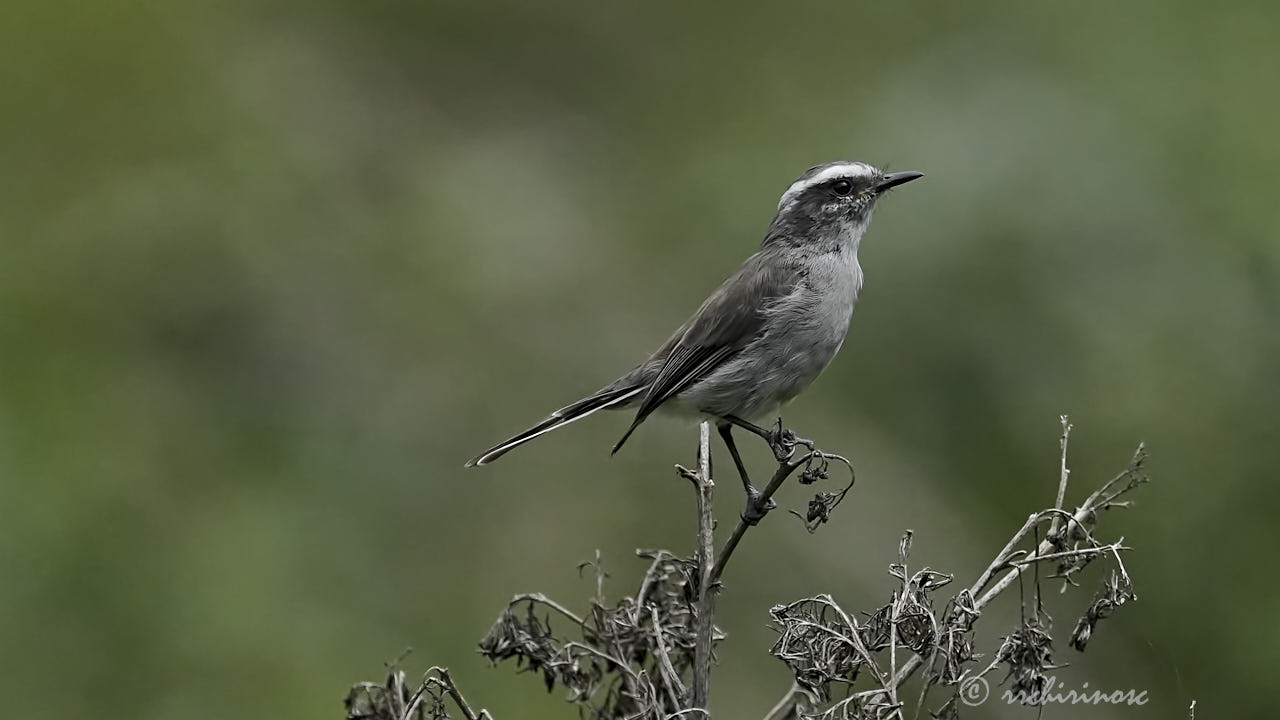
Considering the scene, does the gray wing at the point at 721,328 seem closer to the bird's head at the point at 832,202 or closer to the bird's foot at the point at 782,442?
the bird's head at the point at 832,202

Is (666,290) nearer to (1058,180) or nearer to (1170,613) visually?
(1058,180)

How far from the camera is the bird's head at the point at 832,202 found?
18.5 ft

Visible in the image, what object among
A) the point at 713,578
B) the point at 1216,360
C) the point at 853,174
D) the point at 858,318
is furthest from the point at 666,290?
the point at 713,578

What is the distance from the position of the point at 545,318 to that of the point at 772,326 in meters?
3.82

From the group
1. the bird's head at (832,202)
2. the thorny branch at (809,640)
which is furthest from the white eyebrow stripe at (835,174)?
the thorny branch at (809,640)

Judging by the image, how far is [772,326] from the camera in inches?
206

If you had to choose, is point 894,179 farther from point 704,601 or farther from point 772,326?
point 704,601

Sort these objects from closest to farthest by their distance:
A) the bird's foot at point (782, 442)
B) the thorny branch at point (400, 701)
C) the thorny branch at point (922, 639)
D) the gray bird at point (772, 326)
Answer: the thorny branch at point (922, 639) < the thorny branch at point (400, 701) < the bird's foot at point (782, 442) < the gray bird at point (772, 326)

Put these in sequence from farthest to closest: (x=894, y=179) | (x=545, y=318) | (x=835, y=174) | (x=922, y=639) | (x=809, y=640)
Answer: (x=545, y=318) < (x=835, y=174) < (x=894, y=179) < (x=809, y=640) < (x=922, y=639)

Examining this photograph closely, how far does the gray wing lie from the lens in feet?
17.4

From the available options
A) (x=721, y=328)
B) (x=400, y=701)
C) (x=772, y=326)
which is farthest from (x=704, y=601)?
(x=721, y=328)

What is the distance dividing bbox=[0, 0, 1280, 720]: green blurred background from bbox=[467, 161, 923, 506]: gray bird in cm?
159

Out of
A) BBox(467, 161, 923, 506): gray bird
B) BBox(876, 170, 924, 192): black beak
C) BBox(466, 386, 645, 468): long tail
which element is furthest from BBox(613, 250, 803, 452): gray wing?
BBox(876, 170, 924, 192): black beak

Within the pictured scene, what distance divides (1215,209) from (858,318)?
204 cm
